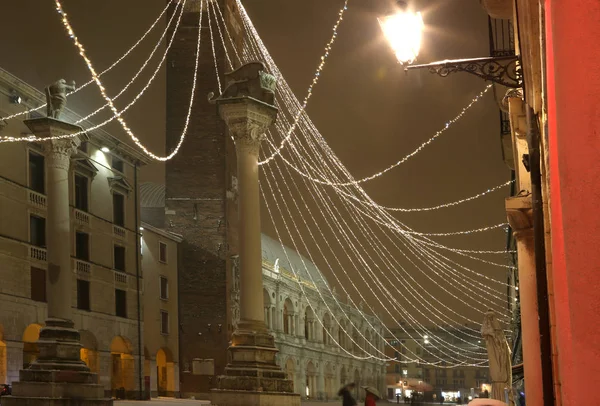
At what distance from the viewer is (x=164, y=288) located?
47031 millimetres

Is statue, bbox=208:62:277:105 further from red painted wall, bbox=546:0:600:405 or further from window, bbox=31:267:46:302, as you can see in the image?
red painted wall, bbox=546:0:600:405

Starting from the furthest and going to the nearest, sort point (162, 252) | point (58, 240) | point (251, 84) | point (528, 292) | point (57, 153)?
1. point (162, 252)
2. point (57, 153)
3. point (251, 84)
4. point (58, 240)
5. point (528, 292)

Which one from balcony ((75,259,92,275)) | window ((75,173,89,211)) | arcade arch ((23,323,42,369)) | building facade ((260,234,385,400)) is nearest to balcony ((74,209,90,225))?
window ((75,173,89,211))

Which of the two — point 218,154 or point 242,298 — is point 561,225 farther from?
point 218,154

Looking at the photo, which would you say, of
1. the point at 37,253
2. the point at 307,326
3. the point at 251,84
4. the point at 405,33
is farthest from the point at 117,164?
the point at 307,326

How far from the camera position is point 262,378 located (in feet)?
70.6

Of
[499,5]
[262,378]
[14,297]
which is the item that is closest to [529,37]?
[499,5]

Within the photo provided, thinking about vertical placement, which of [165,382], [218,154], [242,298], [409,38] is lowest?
[165,382]

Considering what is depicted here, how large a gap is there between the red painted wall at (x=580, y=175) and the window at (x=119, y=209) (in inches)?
1513

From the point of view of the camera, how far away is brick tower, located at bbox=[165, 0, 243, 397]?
5028 cm

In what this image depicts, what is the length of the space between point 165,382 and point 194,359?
7.70 feet

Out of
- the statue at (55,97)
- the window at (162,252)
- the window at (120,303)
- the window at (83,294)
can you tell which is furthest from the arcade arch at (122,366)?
the statue at (55,97)

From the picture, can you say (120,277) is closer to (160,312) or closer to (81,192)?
(81,192)

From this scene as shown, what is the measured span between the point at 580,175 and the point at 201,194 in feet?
164
